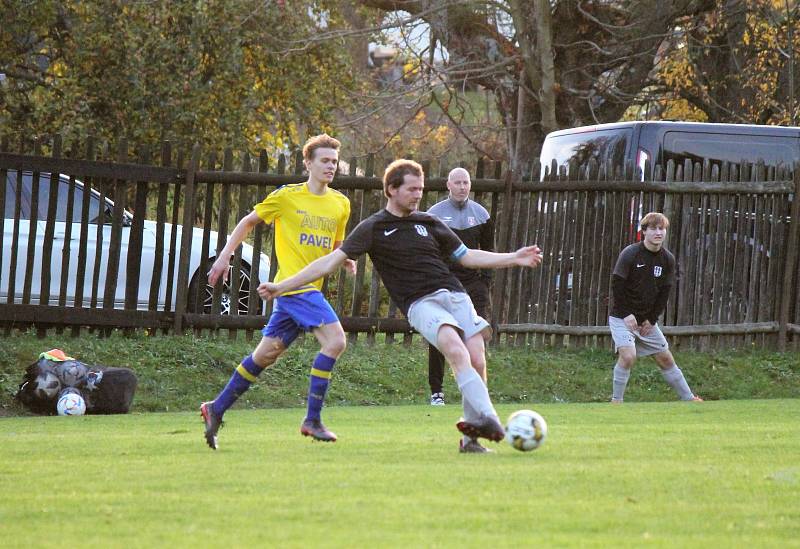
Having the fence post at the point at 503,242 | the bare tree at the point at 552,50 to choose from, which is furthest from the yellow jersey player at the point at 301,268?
the bare tree at the point at 552,50

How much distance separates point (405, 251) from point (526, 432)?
135 cm

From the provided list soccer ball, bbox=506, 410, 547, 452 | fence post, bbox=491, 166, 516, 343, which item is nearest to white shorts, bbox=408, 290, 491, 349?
soccer ball, bbox=506, 410, 547, 452

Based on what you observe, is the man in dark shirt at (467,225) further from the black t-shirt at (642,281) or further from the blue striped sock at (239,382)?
the blue striped sock at (239,382)

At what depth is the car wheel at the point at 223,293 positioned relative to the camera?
47.4 ft

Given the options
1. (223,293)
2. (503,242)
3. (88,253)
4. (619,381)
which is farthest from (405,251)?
(503,242)

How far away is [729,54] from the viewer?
2542 cm

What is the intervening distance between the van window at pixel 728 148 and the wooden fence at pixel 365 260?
0.28 metres

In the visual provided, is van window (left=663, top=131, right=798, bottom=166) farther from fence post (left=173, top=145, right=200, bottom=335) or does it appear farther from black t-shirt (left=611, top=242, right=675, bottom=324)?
fence post (left=173, top=145, right=200, bottom=335)

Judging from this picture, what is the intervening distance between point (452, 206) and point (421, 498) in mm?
6545

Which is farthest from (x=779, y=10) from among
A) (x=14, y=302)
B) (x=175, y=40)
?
(x=14, y=302)

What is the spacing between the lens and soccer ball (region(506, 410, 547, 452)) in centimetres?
773

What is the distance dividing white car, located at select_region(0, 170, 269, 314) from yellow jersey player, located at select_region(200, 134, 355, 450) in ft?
Answer: 17.1

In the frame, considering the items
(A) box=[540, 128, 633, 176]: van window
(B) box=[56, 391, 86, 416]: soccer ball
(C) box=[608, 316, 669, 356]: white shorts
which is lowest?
(B) box=[56, 391, 86, 416]: soccer ball

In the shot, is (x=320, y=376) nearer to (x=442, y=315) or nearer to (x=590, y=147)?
(x=442, y=315)
